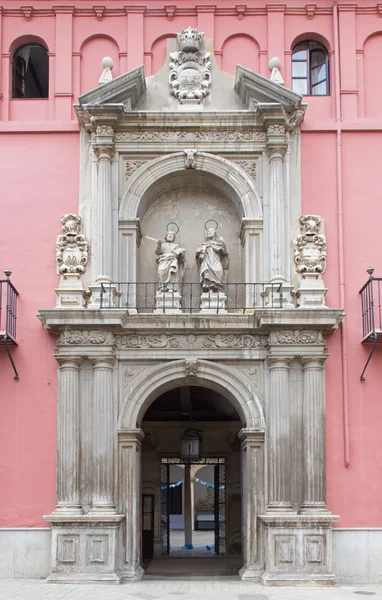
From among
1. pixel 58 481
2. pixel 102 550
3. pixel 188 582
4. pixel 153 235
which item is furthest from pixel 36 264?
pixel 188 582

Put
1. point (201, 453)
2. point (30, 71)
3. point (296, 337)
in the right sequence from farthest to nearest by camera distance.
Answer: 1. point (30, 71)
2. point (201, 453)
3. point (296, 337)

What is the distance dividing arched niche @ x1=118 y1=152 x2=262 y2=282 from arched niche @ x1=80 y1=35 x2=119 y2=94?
198 cm

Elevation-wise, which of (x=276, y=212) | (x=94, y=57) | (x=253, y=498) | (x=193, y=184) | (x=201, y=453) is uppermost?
(x=94, y=57)

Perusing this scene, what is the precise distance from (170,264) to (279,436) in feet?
11.7

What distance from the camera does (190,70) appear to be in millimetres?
16266

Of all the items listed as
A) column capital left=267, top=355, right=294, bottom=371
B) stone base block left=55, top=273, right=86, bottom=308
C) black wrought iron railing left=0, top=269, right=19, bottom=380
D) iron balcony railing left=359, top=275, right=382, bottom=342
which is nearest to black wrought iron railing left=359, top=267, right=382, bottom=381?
iron balcony railing left=359, top=275, right=382, bottom=342

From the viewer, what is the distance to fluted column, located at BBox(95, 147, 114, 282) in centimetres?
1531

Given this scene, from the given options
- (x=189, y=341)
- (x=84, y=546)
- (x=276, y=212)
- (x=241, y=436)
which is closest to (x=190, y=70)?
(x=276, y=212)

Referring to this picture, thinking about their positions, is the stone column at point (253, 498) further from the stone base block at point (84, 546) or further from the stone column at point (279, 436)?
the stone base block at point (84, 546)

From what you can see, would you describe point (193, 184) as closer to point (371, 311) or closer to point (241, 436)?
point (371, 311)

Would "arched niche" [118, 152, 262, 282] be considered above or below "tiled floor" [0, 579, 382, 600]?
above

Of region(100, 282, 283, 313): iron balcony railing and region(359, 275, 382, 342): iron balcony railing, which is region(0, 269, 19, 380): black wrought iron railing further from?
region(359, 275, 382, 342): iron balcony railing

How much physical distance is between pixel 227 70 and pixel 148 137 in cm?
204

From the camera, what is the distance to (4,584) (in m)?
14.1
